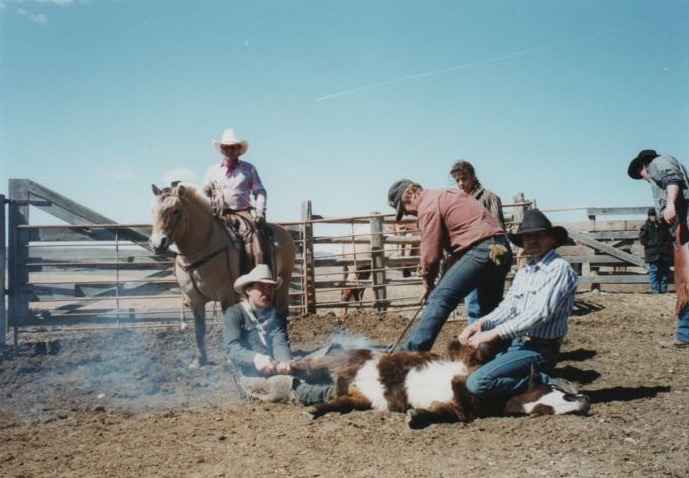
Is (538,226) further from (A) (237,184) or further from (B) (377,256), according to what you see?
(B) (377,256)

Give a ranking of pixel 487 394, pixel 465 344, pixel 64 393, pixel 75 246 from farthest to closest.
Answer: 1. pixel 75 246
2. pixel 64 393
3. pixel 465 344
4. pixel 487 394

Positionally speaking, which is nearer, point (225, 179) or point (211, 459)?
point (211, 459)

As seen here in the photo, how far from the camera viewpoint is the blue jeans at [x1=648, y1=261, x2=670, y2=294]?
1109cm

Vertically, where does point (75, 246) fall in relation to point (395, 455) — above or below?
above

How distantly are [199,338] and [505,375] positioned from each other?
148 inches

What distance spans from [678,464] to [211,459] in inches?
94.2

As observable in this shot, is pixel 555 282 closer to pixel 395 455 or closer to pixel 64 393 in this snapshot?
pixel 395 455

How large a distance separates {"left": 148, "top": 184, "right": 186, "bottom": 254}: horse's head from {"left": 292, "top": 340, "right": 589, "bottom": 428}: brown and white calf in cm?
269

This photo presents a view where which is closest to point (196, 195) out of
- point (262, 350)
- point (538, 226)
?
point (262, 350)

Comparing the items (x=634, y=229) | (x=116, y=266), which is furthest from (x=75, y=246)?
(x=634, y=229)

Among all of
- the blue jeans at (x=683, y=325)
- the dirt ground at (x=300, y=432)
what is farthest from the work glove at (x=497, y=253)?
the blue jeans at (x=683, y=325)

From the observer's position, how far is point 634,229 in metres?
12.8

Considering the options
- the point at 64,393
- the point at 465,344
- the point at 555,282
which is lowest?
the point at 64,393

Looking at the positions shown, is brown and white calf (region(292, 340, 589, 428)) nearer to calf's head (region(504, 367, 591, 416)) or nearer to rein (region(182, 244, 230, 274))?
calf's head (region(504, 367, 591, 416))
